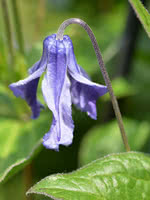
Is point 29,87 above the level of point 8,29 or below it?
below

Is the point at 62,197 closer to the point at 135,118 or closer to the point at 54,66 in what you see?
the point at 54,66

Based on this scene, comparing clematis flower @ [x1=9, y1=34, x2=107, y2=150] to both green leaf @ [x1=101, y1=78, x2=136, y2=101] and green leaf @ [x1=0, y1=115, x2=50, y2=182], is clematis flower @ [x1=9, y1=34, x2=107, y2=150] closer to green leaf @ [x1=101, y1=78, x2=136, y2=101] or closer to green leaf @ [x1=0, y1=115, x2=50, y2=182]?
green leaf @ [x1=0, y1=115, x2=50, y2=182]

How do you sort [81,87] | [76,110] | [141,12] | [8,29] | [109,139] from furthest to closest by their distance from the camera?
[76,110] < [109,139] < [8,29] < [81,87] < [141,12]

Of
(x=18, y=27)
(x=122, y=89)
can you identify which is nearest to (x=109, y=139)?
(x=122, y=89)

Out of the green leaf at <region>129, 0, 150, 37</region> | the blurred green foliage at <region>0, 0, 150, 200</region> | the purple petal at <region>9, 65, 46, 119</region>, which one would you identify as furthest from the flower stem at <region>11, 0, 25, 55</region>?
the green leaf at <region>129, 0, 150, 37</region>

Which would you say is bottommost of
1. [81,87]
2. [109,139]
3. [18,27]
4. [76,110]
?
[109,139]

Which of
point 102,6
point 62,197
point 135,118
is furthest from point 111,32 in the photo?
point 62,197

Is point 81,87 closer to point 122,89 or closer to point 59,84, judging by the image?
point 59,84
